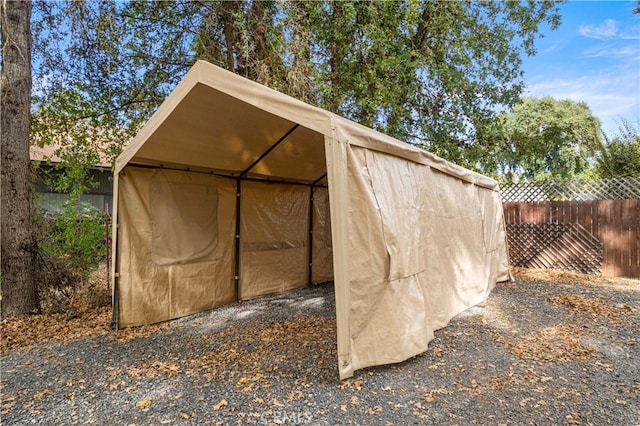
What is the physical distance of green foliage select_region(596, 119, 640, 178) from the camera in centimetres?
803

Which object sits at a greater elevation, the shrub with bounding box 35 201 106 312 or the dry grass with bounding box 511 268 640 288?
the shrub with bounding box 35 201 106 312

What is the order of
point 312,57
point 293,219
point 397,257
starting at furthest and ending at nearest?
point 312,57 → point 293,219 → point 397,257

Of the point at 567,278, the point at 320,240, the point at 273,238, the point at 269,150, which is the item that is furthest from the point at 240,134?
the point at 567,278

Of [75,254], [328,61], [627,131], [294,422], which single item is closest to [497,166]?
[627,131]

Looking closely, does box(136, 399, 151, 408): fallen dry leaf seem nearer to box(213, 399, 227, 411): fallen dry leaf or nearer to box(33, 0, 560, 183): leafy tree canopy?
box(213, 399, 227, 411): fallen dry leaf

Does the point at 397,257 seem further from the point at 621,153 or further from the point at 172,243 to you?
the point at 621,153

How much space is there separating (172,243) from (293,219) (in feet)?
6.91

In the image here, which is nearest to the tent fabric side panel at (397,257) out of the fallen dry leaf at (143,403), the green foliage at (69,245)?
the fallen dry leaf at (143,403)

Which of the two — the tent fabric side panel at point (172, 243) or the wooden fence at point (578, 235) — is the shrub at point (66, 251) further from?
the wooden fence at point (578, 235)

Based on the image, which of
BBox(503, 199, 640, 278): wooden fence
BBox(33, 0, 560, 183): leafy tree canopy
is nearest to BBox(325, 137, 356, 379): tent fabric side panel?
BBox(33, 0, 560, 183): leafy tree canopy

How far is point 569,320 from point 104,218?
6.35 m

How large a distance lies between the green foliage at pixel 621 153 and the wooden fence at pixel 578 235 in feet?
6.64

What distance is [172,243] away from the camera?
418 centimetres

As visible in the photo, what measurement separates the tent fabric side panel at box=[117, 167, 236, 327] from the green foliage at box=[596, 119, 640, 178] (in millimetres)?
8691
